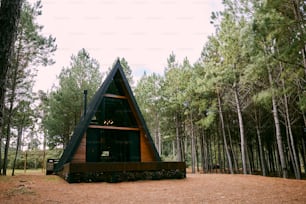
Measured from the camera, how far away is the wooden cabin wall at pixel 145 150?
10.3 m

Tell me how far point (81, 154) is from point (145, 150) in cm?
295

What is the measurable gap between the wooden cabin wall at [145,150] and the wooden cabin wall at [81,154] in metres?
2.66

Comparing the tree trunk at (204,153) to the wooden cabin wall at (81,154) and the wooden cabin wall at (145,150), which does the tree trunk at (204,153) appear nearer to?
the wooden cabin wall at (145,150)

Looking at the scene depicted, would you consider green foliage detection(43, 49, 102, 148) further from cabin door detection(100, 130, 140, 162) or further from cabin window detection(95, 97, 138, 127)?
cabin door detection(100, 130, 140, 162)

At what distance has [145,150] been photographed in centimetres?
1049

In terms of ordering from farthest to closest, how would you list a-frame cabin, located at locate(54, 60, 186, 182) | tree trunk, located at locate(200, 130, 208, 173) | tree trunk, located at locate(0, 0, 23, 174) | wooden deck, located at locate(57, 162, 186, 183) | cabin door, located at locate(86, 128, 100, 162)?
tree trunk, located at locate(200, 130, 208, 173)
cabin door, located at locate(86, 128, 100, 162)
a-frame cabin, located at locate(54, 60, 186, 182)
wooden deck, located at locate(57, 162, 186, 183)
tree trunk, located at locate(0, 0, 23, 174)

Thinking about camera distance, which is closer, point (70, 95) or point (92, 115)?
point (92, 115)

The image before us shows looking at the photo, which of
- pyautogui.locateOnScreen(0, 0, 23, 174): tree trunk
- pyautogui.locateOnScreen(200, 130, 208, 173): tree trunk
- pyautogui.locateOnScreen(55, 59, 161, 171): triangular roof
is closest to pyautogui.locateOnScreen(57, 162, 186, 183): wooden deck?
pyautogui.locateOnScreen(55, 59, 161, 171): triangular roof

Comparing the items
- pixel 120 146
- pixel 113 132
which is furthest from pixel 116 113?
pixel 120 146

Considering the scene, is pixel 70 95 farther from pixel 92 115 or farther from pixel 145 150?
pixel 145 150

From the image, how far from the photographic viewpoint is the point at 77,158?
9.23 metres

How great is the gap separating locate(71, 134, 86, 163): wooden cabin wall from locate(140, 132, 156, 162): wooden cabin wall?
105 inches

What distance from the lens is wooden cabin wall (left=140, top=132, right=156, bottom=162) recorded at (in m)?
10.3

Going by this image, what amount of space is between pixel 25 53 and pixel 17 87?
76.5 inches
